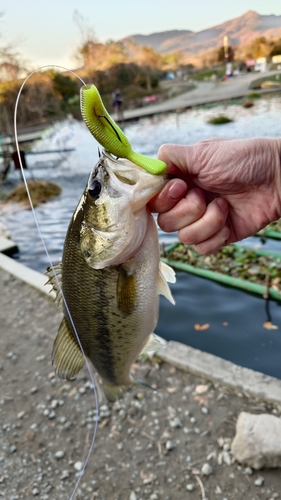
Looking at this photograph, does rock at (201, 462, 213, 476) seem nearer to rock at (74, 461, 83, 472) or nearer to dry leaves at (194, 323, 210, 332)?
rock at (74, 461, 83, 472)

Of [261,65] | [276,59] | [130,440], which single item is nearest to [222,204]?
[130,440]

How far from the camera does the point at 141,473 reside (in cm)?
288

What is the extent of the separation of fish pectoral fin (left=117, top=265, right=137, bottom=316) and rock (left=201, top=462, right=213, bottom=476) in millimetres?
1865

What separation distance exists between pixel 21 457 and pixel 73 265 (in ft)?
7.99

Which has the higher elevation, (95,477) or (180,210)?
(180,210)

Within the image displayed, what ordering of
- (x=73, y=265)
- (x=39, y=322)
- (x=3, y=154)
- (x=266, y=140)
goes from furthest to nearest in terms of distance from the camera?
(x=3, y=154)
(x=39, y=322)
(x=266, y=140)
(x=73, y=265)

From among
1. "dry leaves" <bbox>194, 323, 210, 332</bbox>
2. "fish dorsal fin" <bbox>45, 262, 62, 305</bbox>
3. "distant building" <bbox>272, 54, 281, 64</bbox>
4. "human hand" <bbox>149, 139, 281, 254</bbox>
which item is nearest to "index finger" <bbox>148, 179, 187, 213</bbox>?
"human hand" <bbox>149, 139, 281, 254</bbox>

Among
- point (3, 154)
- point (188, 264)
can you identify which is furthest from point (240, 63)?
point (188, 264)

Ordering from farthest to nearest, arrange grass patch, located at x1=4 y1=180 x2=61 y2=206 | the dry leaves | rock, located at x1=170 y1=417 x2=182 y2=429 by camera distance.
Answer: grass patch, located at x1=4 y1=180 x2=61 y2=206 → the dry leaves → rock, located at x1=170 y1=417 x2=182 y2=429

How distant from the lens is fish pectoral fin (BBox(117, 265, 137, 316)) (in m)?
1.65

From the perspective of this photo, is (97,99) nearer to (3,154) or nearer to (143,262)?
(143,262)

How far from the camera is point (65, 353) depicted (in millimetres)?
1907

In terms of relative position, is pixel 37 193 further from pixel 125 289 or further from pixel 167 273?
pixel 125 289

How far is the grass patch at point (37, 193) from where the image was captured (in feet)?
39.5
